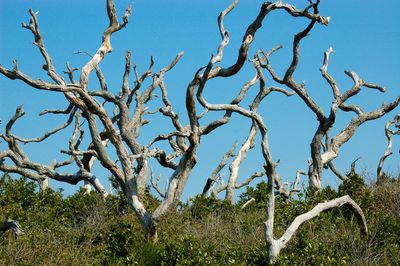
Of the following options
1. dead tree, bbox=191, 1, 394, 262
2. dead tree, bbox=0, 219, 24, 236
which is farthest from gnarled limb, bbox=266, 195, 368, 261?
dead tree, bbox=0, 219, 24, 236

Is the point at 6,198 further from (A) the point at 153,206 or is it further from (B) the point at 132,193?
(B) the point at 132,193

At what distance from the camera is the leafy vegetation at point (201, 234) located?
15352 millimetres

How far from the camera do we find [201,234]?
696 inches

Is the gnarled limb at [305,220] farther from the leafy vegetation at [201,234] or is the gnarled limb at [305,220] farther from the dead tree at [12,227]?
the dead tree at [12,227]

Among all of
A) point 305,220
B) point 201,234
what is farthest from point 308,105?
point 305,220

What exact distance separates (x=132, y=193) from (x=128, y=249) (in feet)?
4.74

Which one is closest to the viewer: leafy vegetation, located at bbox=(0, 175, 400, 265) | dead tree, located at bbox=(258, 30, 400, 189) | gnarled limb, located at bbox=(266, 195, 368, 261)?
gnarled limb, located at bbox=(266, 195, 368, 261)

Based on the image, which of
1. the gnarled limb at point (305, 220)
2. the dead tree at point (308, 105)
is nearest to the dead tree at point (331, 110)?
the dead tree at point (308, 105)

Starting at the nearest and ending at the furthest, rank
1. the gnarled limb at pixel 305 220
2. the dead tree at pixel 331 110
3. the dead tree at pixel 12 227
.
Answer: the gnarled limb at pixel 305 220 → the dead tree at pixel 12 227 → the dead tree at pixel 331 110

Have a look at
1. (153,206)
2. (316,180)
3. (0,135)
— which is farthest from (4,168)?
(316,180)

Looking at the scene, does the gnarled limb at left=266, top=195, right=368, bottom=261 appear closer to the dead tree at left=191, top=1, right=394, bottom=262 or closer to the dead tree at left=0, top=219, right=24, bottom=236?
the dead tree at left=191, top=1, right=394, bottom=262

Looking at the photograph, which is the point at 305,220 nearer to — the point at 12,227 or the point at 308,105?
the point at 12,227

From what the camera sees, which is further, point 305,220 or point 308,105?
point 308,105

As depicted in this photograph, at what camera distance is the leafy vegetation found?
15352 millimetres
